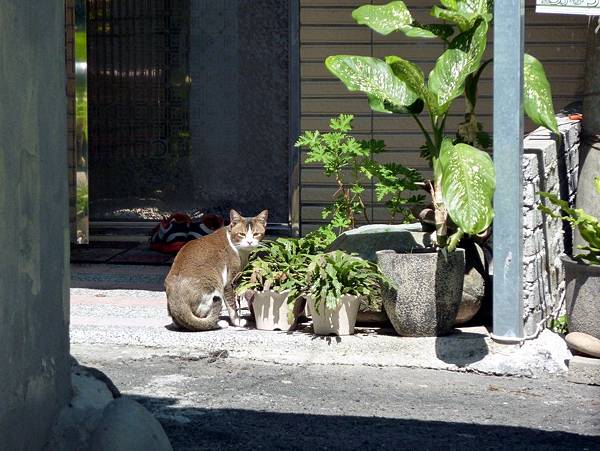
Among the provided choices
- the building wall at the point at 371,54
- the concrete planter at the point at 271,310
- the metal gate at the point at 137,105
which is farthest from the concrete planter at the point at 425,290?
the metal gate at the point at 137,105

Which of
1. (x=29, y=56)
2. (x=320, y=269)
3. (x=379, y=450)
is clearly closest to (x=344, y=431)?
(x=379, y=450)

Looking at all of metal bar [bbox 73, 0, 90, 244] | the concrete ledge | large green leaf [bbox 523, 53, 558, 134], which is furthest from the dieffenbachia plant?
metal bar [bbox 73, 0, 90, 244]

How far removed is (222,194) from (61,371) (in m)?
7.01

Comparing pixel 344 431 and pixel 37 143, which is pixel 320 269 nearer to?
pixel 344 431

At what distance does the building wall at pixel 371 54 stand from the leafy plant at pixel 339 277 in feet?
10.3

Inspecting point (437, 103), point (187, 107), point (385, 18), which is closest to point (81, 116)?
point (187, 107)

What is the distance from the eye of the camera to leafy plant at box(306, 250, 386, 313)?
7.41m

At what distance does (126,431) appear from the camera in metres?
4.31

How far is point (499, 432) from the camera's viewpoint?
564 cm

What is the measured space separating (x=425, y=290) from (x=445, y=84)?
1387 mm

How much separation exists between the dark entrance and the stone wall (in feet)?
11.4

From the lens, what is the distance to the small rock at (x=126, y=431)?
168 inches

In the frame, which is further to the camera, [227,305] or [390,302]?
[227,305]

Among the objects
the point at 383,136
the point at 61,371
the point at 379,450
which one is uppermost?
the point at 383,136
